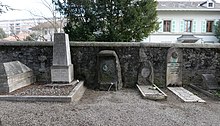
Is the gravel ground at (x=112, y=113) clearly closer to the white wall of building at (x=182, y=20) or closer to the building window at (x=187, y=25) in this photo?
the white wall of building at (x=182, y=20)

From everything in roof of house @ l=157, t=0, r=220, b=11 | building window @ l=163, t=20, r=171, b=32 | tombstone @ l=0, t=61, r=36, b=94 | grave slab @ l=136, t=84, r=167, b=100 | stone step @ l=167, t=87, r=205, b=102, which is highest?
roof of house @ l=157, t=0, r=220, b=11

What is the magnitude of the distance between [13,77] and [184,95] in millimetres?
5489

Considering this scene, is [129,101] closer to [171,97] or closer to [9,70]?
[171,97]

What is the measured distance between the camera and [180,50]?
306 inches

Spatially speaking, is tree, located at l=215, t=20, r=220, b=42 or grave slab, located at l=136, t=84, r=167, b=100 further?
tree, located at l=215, t=20, r=220, b=42

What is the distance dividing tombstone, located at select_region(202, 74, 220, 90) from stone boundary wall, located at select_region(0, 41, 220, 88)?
449mm

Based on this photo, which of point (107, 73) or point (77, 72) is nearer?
point (107, 73)

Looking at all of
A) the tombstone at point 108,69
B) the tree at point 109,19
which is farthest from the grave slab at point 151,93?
the tree at point 109,19

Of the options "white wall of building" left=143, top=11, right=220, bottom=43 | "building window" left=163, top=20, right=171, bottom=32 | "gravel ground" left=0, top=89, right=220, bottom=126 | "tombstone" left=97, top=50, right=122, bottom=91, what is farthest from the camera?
"building window" left=163, top=20, right=171, bottom=32

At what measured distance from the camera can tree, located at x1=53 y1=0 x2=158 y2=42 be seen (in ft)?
32.2

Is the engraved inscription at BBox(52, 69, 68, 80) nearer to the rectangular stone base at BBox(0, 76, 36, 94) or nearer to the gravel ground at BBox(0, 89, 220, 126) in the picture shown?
the rectangular stone base at BBox(0, 76, 36, 94)

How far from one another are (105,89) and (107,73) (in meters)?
0.59

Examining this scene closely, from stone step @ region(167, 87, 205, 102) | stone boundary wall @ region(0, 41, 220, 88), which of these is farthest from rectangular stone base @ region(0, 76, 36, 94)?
stone step @ region(167, 87, 205, 102)

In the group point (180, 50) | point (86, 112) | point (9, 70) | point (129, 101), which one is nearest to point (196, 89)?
point (180, 50)
